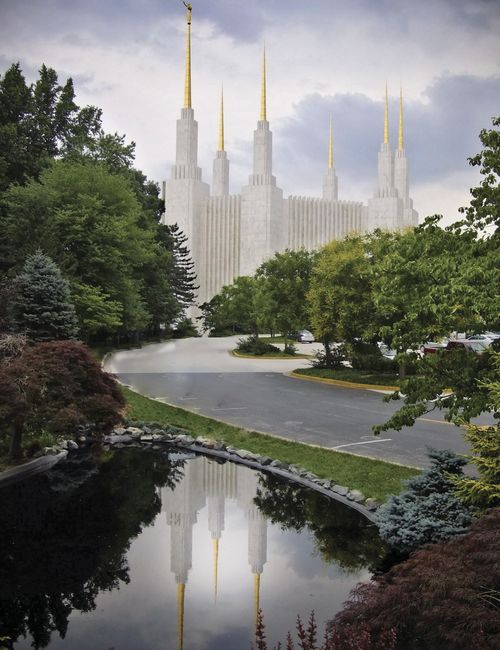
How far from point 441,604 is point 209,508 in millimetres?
6756

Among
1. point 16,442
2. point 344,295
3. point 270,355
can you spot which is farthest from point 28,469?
point 270,355

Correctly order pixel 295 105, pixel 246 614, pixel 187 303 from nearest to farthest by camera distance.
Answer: pixel 246 614 → pixel 187 303 → pixel 295 105

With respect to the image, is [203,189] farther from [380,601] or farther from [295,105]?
[380,601]

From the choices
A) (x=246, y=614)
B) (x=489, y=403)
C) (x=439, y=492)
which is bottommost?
(x=246, y=614)

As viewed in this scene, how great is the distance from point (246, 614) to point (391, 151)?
97219 mm

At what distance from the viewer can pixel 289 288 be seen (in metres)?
33.7

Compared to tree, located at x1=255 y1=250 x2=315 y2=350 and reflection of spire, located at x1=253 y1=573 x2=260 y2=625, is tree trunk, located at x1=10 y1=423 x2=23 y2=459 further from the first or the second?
tree, located at x1=255 y1=250 x2=315 y2=350

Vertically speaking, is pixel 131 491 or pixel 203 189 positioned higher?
pixel 203 189

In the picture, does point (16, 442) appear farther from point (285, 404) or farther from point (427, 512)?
point (285, 404)

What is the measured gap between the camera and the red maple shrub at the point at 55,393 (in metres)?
11.8

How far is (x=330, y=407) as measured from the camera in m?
19.7

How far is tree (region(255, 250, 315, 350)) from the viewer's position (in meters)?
33.7

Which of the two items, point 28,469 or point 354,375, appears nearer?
point 28,469

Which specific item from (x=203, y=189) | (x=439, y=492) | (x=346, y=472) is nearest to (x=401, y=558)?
(x=439, y=492)
